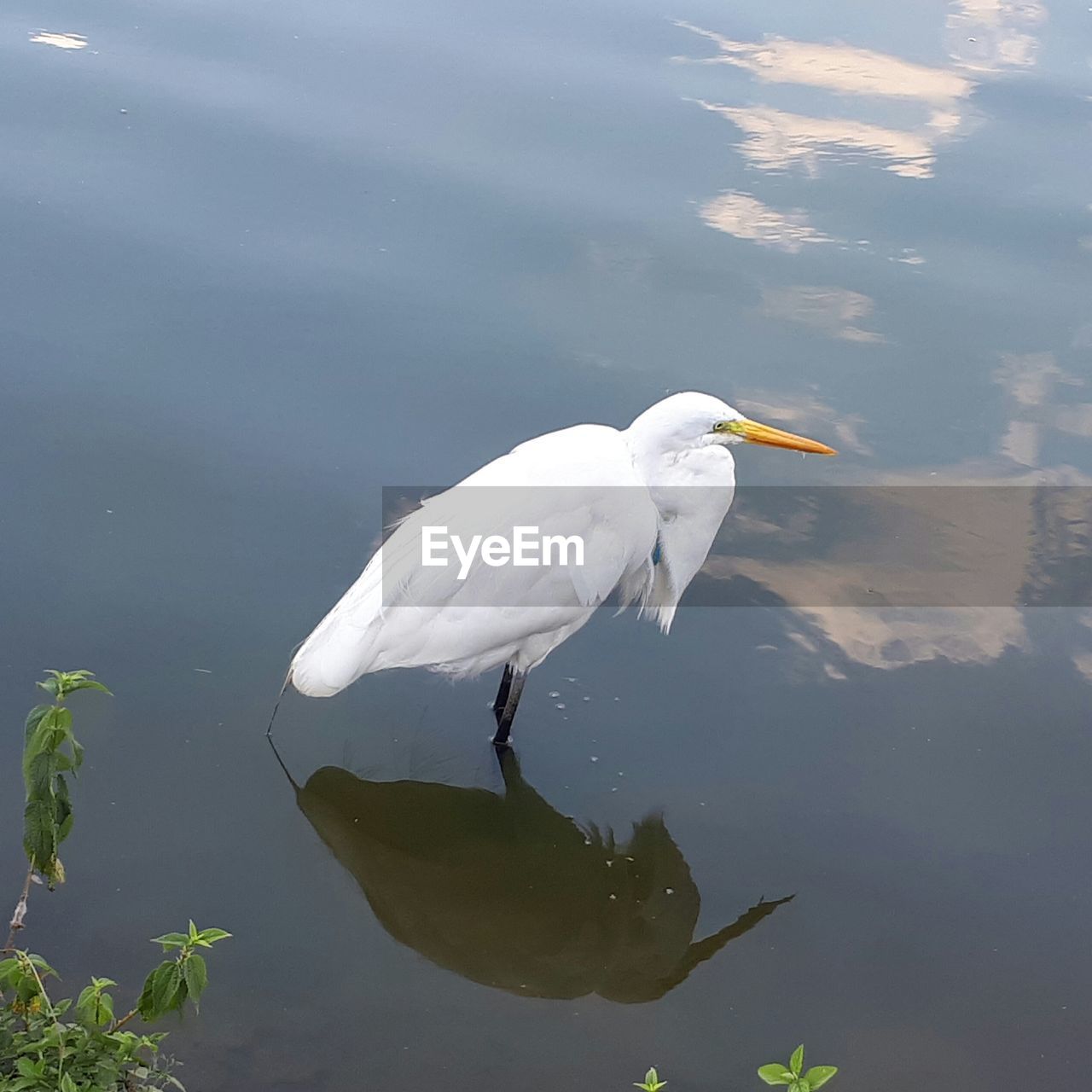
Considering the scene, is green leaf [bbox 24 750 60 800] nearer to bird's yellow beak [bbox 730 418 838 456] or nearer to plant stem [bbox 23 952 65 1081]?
plant stem [bbox 23 952 65 1081]

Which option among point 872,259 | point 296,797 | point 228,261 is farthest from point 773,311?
point 296,797

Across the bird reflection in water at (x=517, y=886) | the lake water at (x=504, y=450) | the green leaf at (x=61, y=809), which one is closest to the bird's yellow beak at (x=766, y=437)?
the lake water at (x=504, y=450)

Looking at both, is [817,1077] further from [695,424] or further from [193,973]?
[695,424]

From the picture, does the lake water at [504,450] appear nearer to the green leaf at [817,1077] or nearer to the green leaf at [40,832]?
the green leaf at [40,832]

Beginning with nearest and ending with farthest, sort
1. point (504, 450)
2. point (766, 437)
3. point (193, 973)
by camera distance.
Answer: point (193, 973) → point (766, 437) → point (504, 450)

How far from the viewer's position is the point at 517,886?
2842mm

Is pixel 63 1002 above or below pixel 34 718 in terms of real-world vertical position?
below

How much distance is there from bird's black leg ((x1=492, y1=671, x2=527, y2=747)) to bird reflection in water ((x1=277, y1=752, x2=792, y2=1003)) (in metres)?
0.05

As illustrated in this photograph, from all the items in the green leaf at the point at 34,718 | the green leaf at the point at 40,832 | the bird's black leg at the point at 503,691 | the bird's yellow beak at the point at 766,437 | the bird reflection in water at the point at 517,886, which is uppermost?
the green leaf at the point at 34,718

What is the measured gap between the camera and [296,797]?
2939 mm

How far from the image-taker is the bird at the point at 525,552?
117 inches

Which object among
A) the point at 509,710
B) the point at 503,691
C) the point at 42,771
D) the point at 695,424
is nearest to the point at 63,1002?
the point at 42,771

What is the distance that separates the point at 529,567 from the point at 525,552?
34mm

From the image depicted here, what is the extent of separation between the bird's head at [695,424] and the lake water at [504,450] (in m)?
0.60
